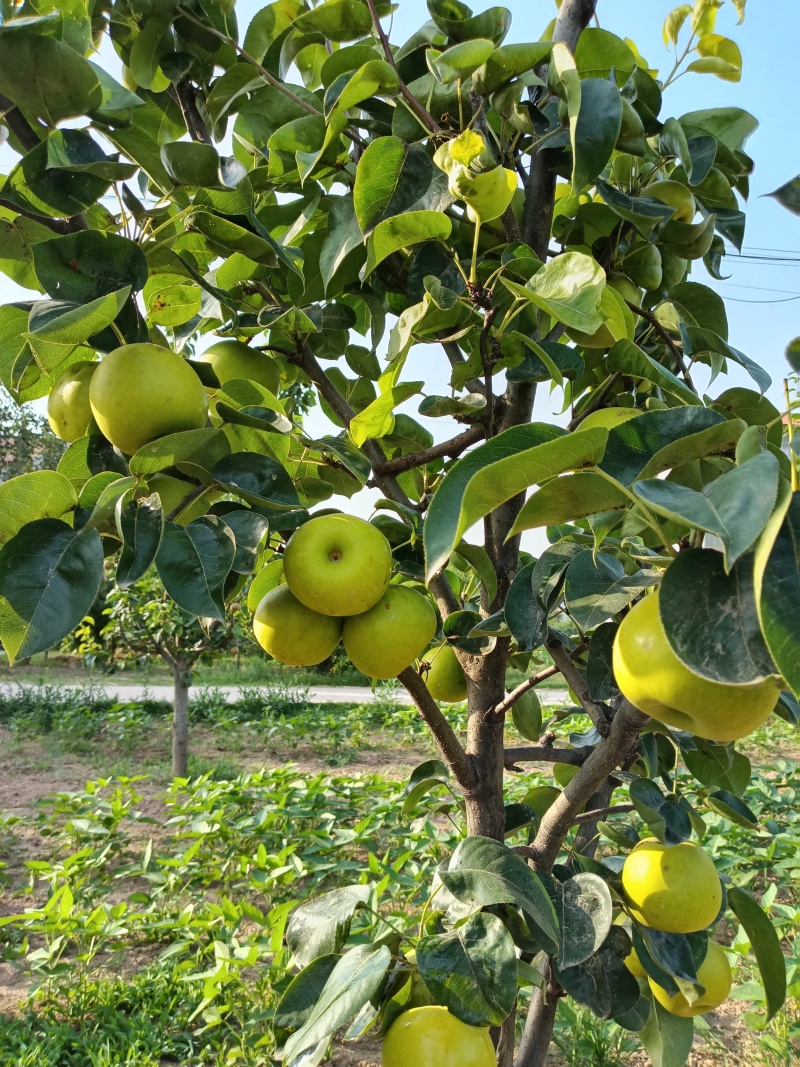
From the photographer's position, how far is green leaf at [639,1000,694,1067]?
4.00 feet

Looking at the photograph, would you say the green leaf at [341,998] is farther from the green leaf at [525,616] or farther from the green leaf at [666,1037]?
the green leaf at [666,1037]

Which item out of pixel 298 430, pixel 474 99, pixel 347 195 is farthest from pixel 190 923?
pixel 474 99

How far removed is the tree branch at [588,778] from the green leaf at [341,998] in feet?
1.12

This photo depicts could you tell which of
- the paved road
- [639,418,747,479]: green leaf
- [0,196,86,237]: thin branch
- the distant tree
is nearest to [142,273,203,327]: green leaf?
[0,196,86,237]: thin branch

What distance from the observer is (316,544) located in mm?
928

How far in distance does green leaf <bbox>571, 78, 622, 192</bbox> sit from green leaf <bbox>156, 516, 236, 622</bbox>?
24.1 inches

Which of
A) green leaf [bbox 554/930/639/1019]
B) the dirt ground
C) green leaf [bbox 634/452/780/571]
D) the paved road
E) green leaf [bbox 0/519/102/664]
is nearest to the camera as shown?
green leaf [bbox 634/452/780/571]

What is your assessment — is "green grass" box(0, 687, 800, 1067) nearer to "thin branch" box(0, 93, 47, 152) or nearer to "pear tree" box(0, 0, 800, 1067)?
"pear tree" box(0, 0, 800, 1067)

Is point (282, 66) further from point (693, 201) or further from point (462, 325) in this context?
point (693, 201)

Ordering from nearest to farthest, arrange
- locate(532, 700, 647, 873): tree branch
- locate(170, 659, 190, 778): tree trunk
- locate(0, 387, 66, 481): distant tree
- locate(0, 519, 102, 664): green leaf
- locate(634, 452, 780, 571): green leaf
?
locate(634, 452, 780, 571): green leaf, locate(0, 519, 102, 664): green leaf, locate(532, 700, 647, 873): tree branch, locate(170, 659, 190, 778): tree trunk, locate(0, 387, 66, 481): distant tree

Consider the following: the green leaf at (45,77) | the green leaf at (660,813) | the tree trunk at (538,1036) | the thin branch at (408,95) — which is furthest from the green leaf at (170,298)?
the tree trunk at (538,1036)

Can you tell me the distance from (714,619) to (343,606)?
0.52 m

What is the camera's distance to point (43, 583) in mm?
711

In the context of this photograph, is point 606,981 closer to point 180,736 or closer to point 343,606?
point 343,606
